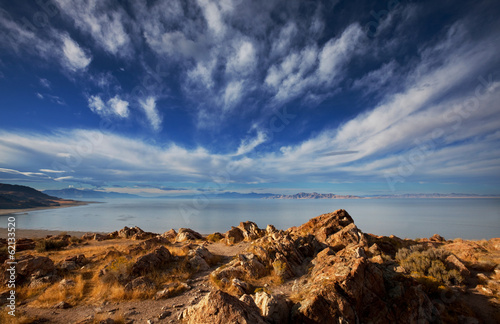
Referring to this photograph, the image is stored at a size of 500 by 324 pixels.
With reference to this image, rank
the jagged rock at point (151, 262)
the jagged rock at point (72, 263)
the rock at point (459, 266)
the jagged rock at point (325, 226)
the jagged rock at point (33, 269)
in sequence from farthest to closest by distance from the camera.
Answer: the jagged rock at point (325, 226) < the jagged rock at point (72, 263) < the jagged rock at point (151, 262) < the rock at point (459, 266) < the jagged rock at point (33, 269)

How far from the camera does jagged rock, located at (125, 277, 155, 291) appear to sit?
9318 mm

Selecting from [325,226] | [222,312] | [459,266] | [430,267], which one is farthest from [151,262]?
[459,266]

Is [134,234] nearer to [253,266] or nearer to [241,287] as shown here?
[253,266]

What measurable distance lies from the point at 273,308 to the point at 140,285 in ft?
22.7

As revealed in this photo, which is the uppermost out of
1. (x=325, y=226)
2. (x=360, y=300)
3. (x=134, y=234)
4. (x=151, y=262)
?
(x=325, y=226)

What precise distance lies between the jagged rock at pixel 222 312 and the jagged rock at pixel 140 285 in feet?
15.6

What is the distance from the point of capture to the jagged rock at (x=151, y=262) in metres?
11.4

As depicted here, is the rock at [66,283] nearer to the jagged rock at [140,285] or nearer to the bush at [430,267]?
the jagged rock at [140,285]

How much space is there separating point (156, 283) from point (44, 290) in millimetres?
5460

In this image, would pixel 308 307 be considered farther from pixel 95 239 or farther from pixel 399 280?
pixel 95 239

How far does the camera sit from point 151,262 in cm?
1206

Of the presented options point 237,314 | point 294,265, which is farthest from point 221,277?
point 237,314

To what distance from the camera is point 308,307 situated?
600 centimetres

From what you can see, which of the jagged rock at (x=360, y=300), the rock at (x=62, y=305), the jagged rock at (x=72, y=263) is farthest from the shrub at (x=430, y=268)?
the jagged rock at (x=72, y=263)
